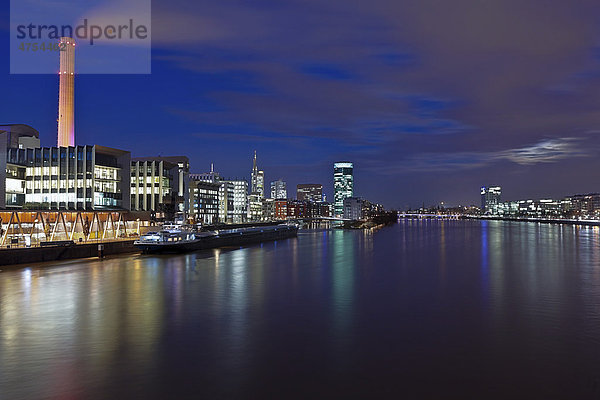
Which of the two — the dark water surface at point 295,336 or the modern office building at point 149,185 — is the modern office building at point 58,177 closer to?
the modern office building at point 149,185

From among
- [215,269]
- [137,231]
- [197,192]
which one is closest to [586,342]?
[215,269]

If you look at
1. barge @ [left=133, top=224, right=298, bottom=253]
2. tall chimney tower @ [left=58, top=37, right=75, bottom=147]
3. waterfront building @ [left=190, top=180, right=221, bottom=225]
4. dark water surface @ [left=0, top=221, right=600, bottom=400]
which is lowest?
dark water surface @ [left=0, top=221, right=600, bottom=400]

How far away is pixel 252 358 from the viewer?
724 inches

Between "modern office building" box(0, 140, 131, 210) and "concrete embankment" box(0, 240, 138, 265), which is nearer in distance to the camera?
"concrete embankment" box(0, 240, 138, 265)

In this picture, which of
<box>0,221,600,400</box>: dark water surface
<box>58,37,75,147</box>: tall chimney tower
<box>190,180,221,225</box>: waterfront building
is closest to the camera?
<box>0,221,600,400</box>: dark water surface

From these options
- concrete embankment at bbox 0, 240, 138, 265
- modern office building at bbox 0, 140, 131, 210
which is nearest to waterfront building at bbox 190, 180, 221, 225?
modern office building at bbox 0, 140, 131, 210

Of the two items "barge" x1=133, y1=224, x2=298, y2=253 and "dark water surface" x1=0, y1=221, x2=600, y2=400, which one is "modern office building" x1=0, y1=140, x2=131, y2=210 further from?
"dark water surface" x1=0, y1=221, x2=600, y2=400

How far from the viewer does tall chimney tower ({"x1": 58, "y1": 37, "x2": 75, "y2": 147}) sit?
104062 mm

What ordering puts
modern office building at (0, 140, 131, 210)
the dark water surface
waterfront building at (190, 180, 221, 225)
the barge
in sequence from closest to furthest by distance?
the dark water surface < the barge < modern office building at (0, 140, 131, 210) < waterfront building at (190, 180, 221, 225)

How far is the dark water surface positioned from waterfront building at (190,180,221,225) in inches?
4685

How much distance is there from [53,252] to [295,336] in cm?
3739

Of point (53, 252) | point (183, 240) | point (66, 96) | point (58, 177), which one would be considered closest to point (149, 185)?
point (58, 177)

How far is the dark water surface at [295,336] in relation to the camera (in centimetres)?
1548

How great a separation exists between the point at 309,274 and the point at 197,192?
124 metres
